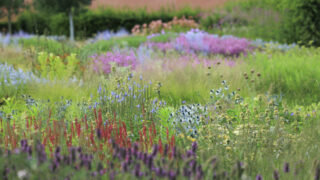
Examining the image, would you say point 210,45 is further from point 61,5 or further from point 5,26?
point 5,26

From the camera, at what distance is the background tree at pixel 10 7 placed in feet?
71.7

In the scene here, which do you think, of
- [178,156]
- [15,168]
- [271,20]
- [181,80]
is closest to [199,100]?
[181,80]

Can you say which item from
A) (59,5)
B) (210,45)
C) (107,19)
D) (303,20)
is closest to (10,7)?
(59,5)

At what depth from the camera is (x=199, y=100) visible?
5.90 m

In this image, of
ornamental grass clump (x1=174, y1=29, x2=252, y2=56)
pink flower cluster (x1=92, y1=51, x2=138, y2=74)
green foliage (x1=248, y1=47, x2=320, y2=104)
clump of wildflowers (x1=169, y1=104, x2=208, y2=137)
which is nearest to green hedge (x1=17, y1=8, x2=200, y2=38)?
ornamental grass clump (x1=174, y1=29, x2=252, y2=56)

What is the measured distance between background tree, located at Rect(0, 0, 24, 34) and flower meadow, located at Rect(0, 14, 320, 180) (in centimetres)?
1357

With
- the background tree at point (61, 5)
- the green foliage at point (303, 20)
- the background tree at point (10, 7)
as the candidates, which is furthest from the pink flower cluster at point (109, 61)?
the background tree at point (10, 7)

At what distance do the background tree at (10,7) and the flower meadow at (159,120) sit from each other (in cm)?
1357

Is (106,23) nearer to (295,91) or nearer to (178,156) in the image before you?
(295,91)

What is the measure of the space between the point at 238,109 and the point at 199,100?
0.89 metres

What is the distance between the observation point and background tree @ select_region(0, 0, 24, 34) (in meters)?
21.9

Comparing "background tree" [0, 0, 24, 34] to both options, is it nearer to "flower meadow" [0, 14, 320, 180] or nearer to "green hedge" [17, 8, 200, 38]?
"green hedge" [17, 8, 200, 38]

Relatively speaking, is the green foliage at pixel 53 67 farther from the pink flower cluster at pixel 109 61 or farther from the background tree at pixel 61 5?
the background tree at pixel 61 5

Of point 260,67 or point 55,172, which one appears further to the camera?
point 260,67
